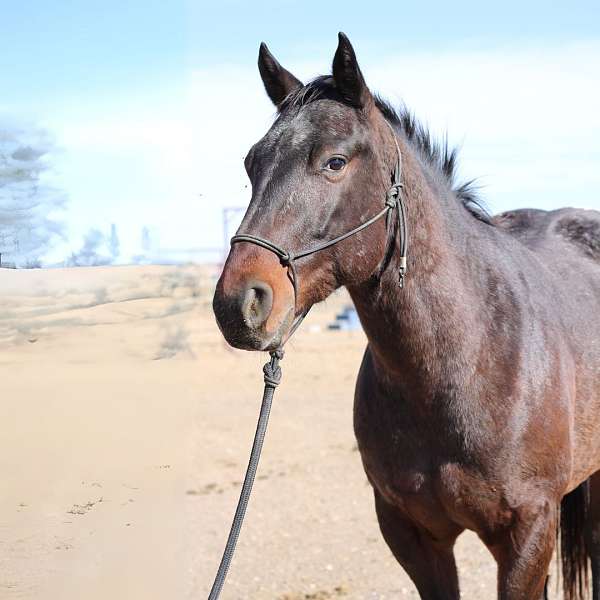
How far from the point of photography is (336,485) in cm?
755

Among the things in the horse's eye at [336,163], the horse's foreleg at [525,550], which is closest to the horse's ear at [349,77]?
the horse's eye at [336,163]

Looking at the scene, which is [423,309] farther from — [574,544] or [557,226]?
[574,544]

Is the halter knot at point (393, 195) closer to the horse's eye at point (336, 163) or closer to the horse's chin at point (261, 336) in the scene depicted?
the horse's eye at point (336, 163)

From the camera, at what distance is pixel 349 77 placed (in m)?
2.92

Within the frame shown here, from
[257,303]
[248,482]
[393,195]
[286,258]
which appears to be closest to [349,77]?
[393,195]

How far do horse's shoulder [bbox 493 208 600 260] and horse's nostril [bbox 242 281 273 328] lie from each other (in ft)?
6.70

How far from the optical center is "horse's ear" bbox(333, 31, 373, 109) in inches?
113

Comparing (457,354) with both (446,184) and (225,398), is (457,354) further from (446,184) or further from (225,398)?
(225,398)

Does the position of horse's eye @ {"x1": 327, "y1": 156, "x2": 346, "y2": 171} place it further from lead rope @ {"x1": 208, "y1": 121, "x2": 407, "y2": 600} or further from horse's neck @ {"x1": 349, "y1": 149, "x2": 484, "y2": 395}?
horse's neck @ {"x1": 349, "y1": 149, "x2": 484, "y2": 395}

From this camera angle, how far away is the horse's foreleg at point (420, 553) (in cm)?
362

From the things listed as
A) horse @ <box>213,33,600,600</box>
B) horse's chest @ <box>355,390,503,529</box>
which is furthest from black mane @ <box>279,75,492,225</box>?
horse's chest @ <box>355,390,503,529</box>

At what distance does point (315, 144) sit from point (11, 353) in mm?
1537

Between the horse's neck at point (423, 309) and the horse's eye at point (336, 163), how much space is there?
36 centimetres

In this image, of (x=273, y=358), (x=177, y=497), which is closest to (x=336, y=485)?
(x=177, y=497)
